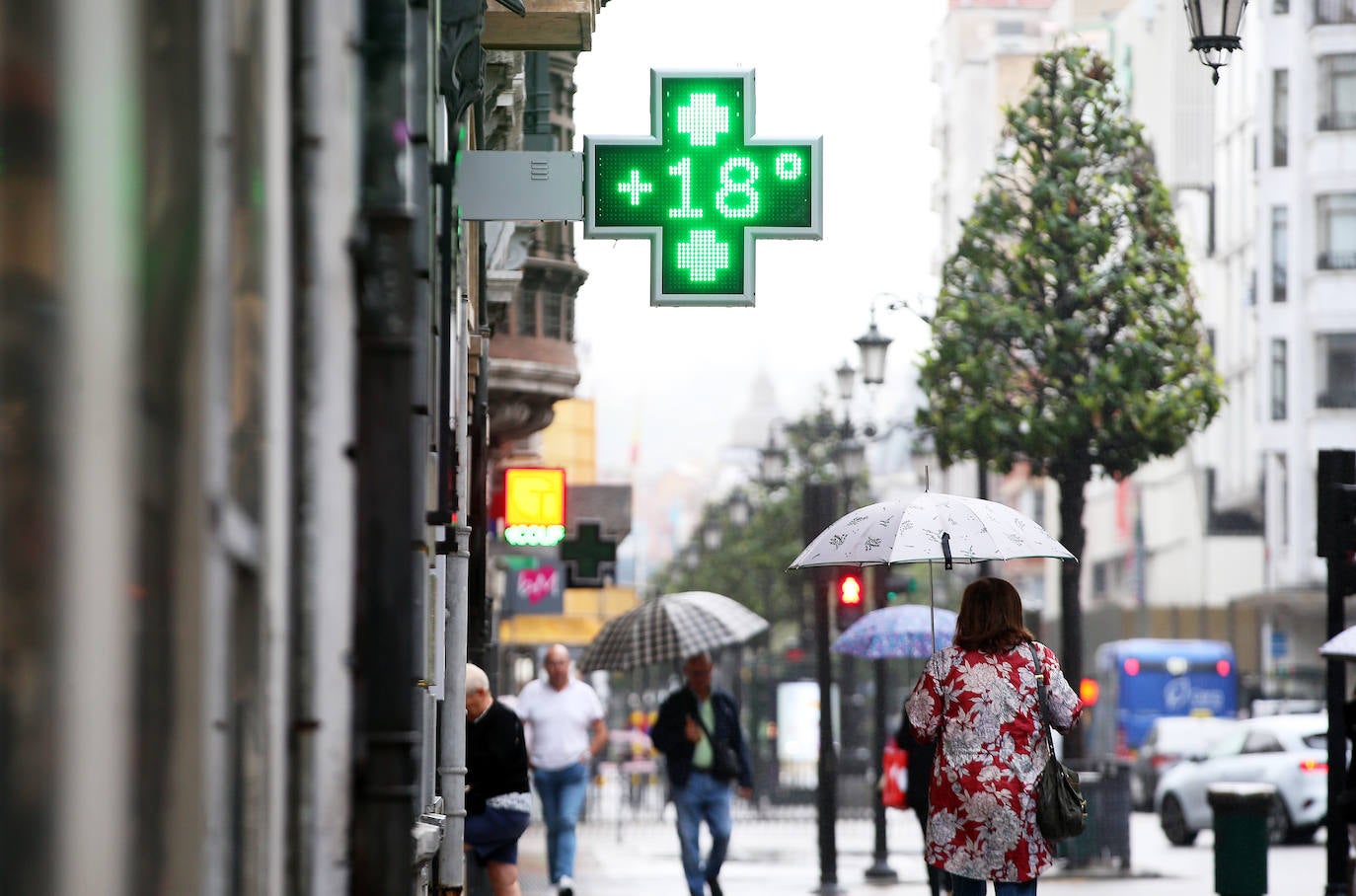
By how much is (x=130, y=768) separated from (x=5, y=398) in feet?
2.26

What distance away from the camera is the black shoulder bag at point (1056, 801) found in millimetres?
9062

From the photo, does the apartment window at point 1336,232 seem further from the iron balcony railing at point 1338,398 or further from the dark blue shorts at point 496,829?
the dark blue shorts at point 496,829

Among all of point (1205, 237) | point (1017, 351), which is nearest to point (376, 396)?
point (1017, 351)

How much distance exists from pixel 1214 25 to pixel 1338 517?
159 inches

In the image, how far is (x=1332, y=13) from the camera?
58469 mm

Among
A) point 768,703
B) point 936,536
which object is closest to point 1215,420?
point 768,703

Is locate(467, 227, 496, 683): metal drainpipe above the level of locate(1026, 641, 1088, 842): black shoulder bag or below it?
above

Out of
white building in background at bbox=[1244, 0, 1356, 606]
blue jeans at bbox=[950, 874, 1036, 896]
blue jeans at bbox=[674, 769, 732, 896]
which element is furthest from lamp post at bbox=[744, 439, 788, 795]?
blue jeans at bbox=[950, 874, 1036, 896]

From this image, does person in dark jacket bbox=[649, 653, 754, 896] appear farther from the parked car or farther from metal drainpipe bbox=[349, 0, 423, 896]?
the parked car

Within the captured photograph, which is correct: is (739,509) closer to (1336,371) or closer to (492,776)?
(1336,371)

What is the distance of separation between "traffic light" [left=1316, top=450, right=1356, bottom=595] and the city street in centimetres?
528

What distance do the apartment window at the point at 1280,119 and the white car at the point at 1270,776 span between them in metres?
31.3

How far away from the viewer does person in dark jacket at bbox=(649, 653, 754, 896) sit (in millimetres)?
16375

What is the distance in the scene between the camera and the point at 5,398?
283cm
